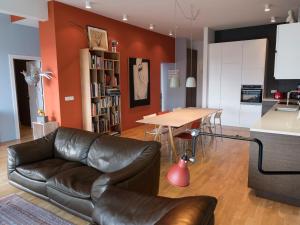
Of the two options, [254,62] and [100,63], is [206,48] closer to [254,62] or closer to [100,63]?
[254,62]

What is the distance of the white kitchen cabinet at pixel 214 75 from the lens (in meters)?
6.83

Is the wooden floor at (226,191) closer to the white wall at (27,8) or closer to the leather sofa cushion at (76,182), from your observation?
the leather sofa cushion at (76,182)

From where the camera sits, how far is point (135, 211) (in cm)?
165

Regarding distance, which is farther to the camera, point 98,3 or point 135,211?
point 98,3

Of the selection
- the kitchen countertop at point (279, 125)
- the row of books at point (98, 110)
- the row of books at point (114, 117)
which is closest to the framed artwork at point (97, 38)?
the row of books at point (98, 110)

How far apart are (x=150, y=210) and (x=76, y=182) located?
116 centimetres

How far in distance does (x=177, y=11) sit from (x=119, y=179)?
14.4ft

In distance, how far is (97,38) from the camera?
543 cm

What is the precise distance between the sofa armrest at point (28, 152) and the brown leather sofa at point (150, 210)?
1752 millimetres

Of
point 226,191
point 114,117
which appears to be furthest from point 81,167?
point 114,117

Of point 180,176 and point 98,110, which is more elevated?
point 180,176

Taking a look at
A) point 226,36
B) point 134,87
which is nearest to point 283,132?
point 134,87

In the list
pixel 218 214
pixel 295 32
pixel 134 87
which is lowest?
pixel 218 214

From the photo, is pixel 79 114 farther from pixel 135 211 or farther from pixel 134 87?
pixel 135 211
